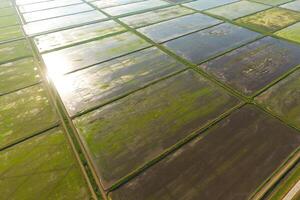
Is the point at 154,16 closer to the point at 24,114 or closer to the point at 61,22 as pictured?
the point at 61,22

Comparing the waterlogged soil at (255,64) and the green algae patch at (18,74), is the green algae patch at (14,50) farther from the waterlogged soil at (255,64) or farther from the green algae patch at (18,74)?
the waterlogged soil at (255,64)

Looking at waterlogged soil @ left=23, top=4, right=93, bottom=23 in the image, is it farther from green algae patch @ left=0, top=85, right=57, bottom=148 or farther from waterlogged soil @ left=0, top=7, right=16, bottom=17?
green algae patch @ left=0, top=85, right=57, bottom=148

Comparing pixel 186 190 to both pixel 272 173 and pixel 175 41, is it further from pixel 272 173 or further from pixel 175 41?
pixel 175 41

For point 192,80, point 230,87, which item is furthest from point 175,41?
point 230,87

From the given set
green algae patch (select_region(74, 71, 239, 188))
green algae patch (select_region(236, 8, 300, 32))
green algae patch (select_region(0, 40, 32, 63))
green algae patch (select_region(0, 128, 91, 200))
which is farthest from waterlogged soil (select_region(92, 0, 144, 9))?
green algae patch (select_region(0, 128, 91, 200))

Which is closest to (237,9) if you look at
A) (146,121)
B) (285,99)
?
(285,99)

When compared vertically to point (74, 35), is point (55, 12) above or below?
below
